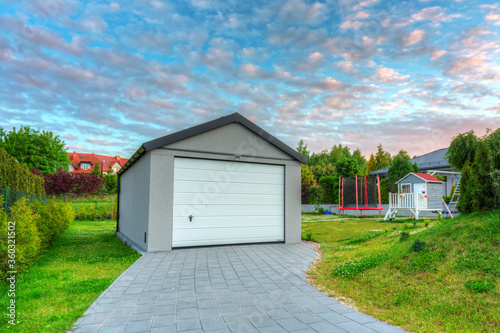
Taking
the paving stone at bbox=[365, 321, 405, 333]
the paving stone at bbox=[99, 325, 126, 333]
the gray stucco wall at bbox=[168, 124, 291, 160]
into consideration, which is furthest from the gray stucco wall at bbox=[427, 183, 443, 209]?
the paving stone at bbox=[99, 325, 126, 333]

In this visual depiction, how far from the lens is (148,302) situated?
3615 mm

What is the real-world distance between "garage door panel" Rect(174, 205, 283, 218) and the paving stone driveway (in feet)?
5.50

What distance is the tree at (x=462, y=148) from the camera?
676cm

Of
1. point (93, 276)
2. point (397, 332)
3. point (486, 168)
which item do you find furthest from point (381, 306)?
point (93, 276)

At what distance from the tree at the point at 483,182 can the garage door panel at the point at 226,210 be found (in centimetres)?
487

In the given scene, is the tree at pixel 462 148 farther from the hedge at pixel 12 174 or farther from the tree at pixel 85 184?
the tree at pixel 85 184

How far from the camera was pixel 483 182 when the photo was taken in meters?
5.14

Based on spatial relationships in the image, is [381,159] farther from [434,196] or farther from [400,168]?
[434,196]

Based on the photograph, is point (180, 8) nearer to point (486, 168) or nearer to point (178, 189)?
point (178, 189)

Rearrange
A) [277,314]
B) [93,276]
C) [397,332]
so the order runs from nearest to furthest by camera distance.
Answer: [397,332]
[277,314]
[93,276]

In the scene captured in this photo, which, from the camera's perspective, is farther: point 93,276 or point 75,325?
point 93,276

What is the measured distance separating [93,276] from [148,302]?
2075 millimetres

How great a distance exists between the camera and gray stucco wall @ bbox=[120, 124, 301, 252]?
7043mm

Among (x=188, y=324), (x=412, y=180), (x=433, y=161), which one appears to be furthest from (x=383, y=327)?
(x=433, y=161)
